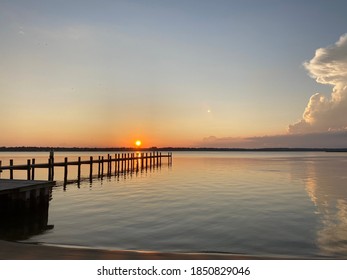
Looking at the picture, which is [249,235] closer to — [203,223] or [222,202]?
[203,223]

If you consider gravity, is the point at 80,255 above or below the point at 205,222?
above

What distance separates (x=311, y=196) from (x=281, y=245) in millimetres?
14515

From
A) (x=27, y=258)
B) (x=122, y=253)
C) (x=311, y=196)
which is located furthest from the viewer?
(x=311, y=196)

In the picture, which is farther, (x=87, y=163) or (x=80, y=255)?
(x=87, y=163)

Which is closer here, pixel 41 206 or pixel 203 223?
pixel 203 223

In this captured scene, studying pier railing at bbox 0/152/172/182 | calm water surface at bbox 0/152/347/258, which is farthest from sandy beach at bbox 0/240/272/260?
pier railing at bbox 0/152/172/182

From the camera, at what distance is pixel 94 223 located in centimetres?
1573

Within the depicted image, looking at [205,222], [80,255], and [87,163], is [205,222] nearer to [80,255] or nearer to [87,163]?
[80,255]

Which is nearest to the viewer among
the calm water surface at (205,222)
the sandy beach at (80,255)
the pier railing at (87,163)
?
the sandy beach at (80,255)

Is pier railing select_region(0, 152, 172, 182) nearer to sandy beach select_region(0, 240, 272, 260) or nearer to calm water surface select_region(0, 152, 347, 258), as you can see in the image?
calm water surface select_region(0, 152, 347, 258)

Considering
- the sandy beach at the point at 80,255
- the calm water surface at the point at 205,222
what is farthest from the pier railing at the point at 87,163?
the sandy beach at the point at 80,255

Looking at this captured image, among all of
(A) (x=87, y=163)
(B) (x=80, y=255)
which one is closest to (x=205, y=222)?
(B) (x=80, y=255)

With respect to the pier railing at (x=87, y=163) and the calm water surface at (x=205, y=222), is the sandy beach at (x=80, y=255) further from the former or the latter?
the pier railing at (x=87, y=163)
